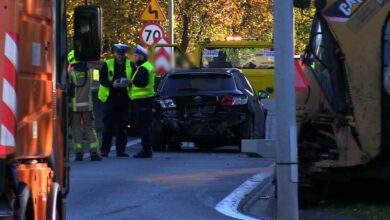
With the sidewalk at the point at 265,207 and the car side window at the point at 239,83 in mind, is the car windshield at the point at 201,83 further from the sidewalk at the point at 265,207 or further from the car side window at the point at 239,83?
the sidewalk at the point at 265,207

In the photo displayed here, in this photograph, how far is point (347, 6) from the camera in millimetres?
8188

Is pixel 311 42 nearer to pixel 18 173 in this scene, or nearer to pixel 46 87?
pixel 46 87

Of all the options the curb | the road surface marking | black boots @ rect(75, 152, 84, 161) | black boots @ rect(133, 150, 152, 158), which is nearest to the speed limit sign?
black boots @ rect(133, 150, 152, 158)

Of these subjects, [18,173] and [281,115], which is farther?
[281,115]

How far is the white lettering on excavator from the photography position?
8.16m

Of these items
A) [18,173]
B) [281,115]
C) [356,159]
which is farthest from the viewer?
[356,159]

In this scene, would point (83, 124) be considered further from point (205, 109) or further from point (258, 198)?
point (258, 198)

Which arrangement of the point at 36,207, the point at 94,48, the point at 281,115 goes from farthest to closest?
the point at 281,115
the point at 94,48
the point at 36,207

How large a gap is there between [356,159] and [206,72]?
23.6 feet

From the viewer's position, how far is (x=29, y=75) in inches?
191

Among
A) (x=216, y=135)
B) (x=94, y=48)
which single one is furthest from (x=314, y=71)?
(x=216, y=135)

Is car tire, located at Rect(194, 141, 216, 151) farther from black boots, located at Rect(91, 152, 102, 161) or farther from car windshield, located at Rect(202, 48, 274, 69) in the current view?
car windshield, located at Rect(202, 48, 274, 69)

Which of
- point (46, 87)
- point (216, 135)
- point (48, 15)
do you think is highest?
point (48, 15)

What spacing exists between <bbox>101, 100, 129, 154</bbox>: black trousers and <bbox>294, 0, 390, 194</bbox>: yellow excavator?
585 centimetres
